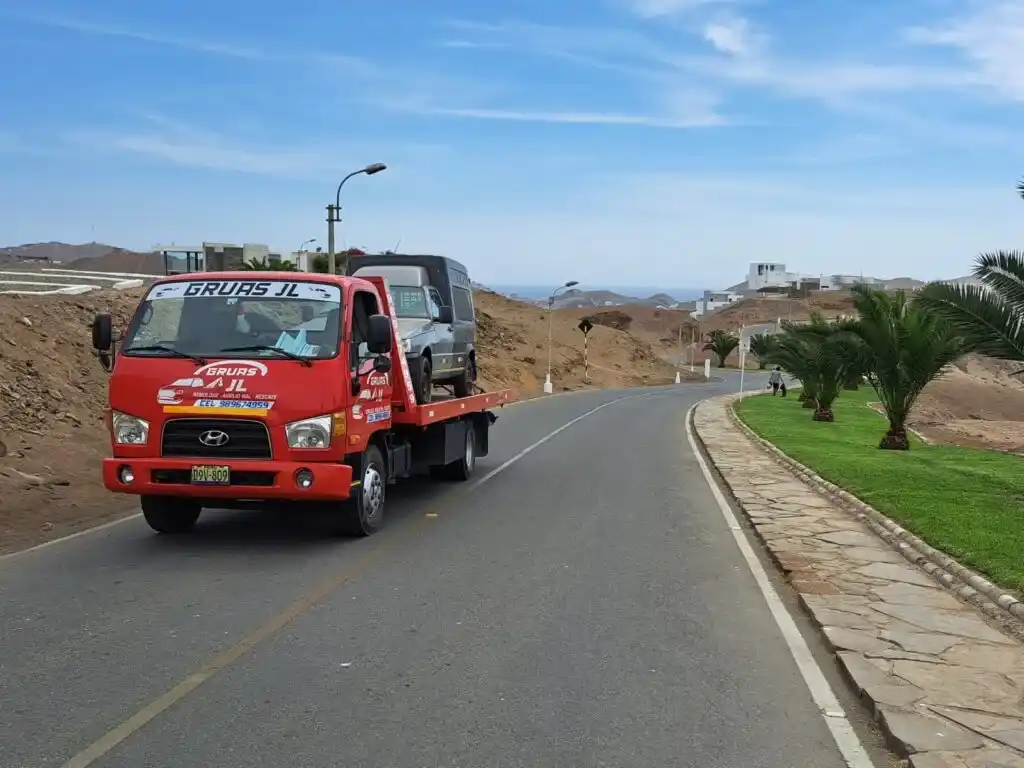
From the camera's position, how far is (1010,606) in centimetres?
714

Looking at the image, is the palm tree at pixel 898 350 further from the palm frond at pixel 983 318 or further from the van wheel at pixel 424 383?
the van wheel at pixel 424 383

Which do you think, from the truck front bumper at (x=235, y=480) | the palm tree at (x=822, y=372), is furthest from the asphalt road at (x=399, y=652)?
the palm tree at (x=822, y=372)

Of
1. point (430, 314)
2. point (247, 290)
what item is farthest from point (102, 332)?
point (430, 314)

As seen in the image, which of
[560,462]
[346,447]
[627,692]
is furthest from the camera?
[560,462]

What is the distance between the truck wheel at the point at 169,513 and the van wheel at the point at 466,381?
232 inches

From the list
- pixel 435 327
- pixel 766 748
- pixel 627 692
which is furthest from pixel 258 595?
pixel 435 327

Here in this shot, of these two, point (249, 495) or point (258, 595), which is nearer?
point (258, 595)

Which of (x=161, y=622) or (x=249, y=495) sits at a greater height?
(x=249, y=495)

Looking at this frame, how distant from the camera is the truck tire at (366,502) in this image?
9.45 m

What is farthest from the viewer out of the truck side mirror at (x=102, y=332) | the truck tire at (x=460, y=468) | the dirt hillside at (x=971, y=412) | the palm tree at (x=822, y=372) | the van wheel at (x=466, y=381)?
the dirt hillside at (x=971, y=412)

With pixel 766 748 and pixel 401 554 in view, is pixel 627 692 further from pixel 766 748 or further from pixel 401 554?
pixel 401 554

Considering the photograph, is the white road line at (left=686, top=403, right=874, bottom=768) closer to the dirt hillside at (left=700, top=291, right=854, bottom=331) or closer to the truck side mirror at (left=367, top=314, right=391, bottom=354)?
the truck side mirror at (left=367, top=314, right=391, bottom=354)

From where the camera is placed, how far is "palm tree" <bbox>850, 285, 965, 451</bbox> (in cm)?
2072

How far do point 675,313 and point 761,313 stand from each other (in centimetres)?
2229
